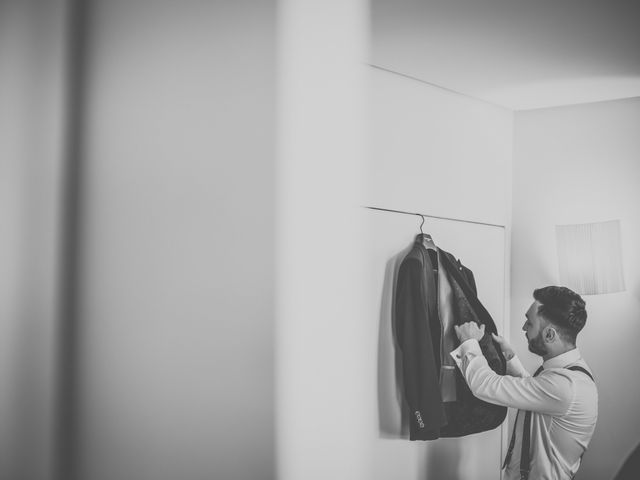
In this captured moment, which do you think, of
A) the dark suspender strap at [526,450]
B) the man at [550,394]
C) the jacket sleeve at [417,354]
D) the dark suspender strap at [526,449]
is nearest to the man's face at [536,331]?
the man at [550,394]

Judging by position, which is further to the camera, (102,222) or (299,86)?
(102,222)

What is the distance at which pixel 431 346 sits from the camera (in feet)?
8.04

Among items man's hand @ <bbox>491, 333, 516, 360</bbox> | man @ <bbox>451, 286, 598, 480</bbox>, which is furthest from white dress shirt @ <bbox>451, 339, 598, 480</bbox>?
man's hand @ <bbox>491, 333, 516, 360</bbox>

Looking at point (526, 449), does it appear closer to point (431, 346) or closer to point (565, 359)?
point (565, 359)

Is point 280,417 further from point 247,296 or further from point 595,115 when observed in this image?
point 595,115

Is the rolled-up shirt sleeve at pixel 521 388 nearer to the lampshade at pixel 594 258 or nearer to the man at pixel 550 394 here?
the man at pixel 550 394

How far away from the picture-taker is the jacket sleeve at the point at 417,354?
94.7 inches

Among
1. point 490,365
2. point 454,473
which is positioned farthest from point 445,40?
point 454,473

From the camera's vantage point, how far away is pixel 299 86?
1.28 meters

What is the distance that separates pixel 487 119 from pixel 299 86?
6.76 ft

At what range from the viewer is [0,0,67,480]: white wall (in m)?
1.35

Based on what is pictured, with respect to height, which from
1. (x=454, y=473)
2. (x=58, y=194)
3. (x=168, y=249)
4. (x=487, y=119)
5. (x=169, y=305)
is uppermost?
(x=487, y=119)

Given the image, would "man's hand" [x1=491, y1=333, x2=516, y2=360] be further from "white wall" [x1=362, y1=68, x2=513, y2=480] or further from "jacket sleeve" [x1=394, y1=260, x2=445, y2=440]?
"white wall" [x1=362, y1=68, x2=513, y2=480]

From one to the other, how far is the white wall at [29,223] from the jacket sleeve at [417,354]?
149cm
